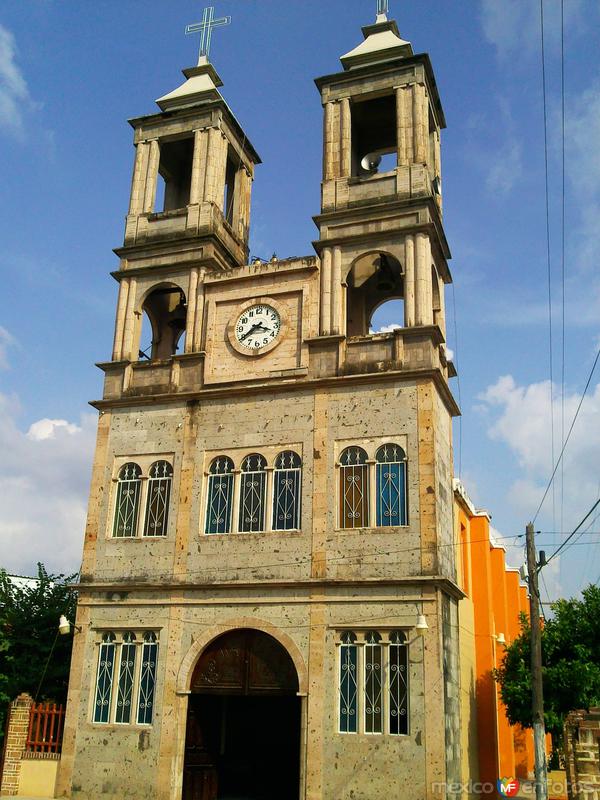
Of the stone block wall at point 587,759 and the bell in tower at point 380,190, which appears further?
the bell in tower at point 380,190

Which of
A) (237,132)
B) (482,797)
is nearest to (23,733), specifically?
(482,797)

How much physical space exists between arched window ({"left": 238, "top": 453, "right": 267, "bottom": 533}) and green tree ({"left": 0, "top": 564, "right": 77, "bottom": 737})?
5811 millimetres

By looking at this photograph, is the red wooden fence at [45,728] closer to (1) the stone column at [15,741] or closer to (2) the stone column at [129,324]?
(1) the stone column at [15,741]

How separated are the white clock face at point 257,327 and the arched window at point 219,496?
3.51 meters

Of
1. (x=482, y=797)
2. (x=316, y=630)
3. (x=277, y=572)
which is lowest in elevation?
(x=482, y=797)

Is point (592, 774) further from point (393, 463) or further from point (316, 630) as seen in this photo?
point (393, 463)

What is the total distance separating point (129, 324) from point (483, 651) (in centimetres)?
1581

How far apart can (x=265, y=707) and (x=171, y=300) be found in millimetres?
13949

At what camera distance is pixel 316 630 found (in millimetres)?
20688

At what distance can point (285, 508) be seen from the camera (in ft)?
73.1

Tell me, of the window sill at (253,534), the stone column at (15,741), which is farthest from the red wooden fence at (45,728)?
the window sill at (253,534)

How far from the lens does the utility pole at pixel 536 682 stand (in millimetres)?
18359

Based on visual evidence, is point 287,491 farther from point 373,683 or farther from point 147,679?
point 147,679

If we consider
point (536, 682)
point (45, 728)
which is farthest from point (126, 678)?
point (536, 682)
